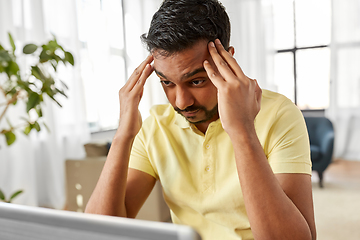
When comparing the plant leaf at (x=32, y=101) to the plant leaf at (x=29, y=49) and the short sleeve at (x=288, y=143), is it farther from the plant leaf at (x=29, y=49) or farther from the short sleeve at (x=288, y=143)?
the short sleeve at (x=288, y=143)

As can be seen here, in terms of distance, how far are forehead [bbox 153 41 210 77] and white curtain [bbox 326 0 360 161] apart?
199 inches

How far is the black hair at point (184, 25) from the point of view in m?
0.95

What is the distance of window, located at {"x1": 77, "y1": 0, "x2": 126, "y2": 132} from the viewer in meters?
4.29

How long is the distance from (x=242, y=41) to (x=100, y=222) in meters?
6.10

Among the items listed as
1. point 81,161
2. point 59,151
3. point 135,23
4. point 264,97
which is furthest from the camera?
point 135,23

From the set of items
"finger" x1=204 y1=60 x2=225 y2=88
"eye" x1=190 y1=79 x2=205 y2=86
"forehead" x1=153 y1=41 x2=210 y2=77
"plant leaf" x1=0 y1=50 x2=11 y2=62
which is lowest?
"eye" x1=190 y1=79 x2=205 y2=86

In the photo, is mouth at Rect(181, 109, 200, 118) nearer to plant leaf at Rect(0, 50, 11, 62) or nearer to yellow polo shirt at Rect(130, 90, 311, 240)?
yellow polo shirt at Rect(130, 90, 311, 240)

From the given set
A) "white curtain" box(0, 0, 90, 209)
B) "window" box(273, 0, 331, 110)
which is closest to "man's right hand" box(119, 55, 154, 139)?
"white curtain" box(0, 0, 90, 209)

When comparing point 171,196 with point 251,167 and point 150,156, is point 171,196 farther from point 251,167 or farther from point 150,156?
point 251,167

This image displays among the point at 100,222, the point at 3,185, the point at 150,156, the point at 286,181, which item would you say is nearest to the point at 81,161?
the point at 3,185

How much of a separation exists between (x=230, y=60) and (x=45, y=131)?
3172 millimetres

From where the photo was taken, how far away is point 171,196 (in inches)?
41.1

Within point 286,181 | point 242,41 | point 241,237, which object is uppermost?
point 242,41

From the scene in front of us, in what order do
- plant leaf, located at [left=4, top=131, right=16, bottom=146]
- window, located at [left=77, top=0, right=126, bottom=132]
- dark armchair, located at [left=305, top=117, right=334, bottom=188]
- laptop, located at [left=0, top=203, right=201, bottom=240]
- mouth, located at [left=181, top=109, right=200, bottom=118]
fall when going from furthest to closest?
window, located at [left=77, top=0, right=126, bottom=132] < dark armchair, located at [left=305, top=117, right=334, bottom=188] < plant leaf, located at [left=4, top=131, right=16, bottom=146] < mouth, located at [left=181, top=109, right=200, bottom=118] < laptop, located at [left=0, top=203, right=201, bottom=240]
